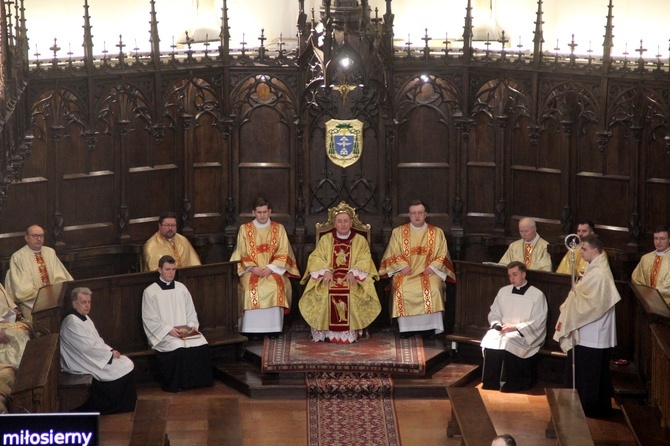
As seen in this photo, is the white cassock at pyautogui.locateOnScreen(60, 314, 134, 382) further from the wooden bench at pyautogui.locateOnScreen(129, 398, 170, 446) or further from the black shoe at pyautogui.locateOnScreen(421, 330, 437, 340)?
the black shoe at pyautogui.locateOnScreen(421, 330, 437, 340)

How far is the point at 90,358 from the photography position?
13648mm

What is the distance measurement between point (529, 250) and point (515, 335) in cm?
130

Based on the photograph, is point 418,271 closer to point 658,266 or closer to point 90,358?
point 658,266

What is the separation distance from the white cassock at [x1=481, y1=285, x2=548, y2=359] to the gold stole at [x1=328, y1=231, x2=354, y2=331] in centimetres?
170

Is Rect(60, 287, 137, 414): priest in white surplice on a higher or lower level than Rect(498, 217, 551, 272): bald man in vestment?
lower

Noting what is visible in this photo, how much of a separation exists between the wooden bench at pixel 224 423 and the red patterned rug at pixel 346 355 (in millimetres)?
930

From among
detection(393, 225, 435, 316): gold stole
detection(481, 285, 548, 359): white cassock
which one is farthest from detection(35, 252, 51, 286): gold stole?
detection(481, 285, 548, 359): white cassock

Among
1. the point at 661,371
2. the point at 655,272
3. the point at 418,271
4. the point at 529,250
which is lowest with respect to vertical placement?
the point at 661,371

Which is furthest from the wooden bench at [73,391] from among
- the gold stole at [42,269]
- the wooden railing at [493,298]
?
the wooden railing at [493,298]

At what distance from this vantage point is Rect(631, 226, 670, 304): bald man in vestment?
46.6 feet

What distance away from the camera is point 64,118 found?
49.7ft

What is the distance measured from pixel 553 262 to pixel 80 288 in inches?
206

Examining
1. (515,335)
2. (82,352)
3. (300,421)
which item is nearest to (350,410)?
(300,421)

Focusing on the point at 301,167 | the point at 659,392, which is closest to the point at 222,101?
the point at 301,167
